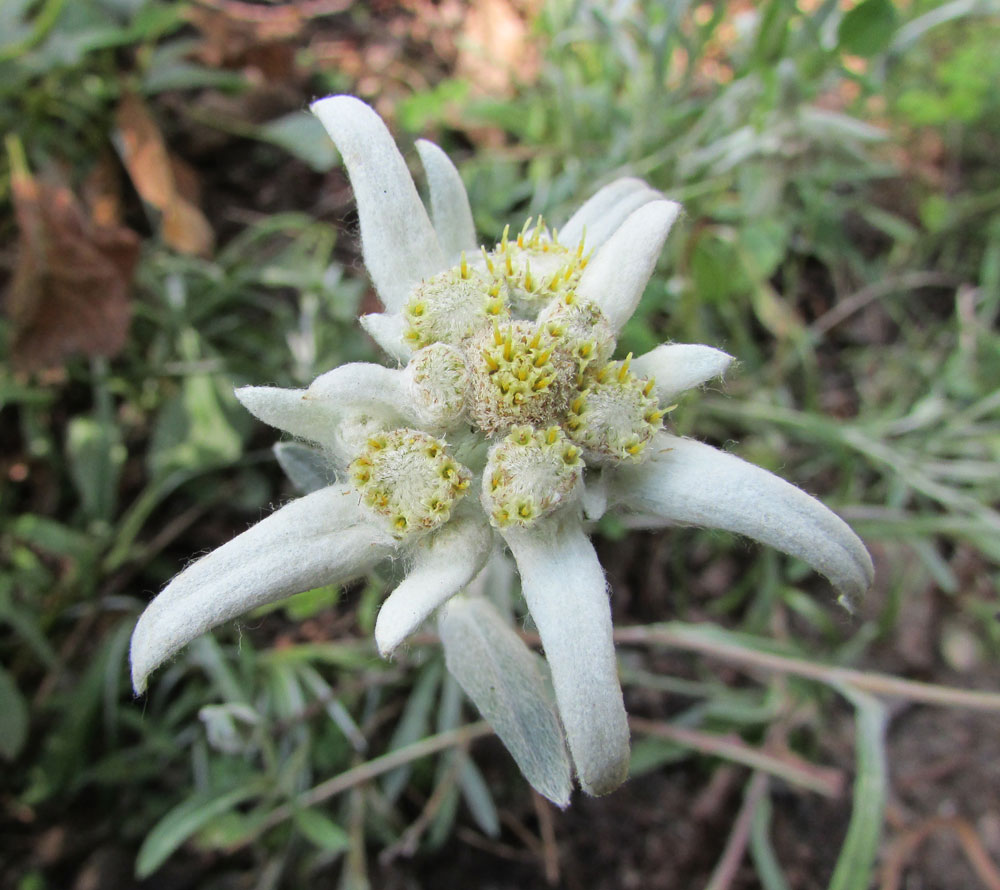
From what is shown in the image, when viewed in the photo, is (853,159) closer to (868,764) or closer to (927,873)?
(868,764)

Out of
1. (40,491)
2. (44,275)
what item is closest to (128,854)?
(40,491)

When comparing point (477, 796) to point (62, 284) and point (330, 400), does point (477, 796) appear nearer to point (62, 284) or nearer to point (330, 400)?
point (330, 400)

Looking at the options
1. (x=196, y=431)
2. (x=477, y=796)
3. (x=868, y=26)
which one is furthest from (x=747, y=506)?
(x=196, y=431)

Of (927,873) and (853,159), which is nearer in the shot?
(927,873)

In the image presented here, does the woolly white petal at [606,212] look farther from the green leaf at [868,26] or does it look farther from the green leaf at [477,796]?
the green leaf at [477,796]

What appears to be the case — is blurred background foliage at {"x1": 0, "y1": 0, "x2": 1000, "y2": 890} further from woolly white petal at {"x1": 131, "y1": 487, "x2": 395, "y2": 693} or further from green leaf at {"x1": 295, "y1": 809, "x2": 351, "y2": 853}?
woolly white petal at {"x1": 131, "y1": 487, "x2": 395, "y2": 693}

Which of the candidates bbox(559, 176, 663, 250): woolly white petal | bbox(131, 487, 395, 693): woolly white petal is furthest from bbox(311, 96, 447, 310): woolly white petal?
bbox(131, 487, 395, 693): woolly white petal
